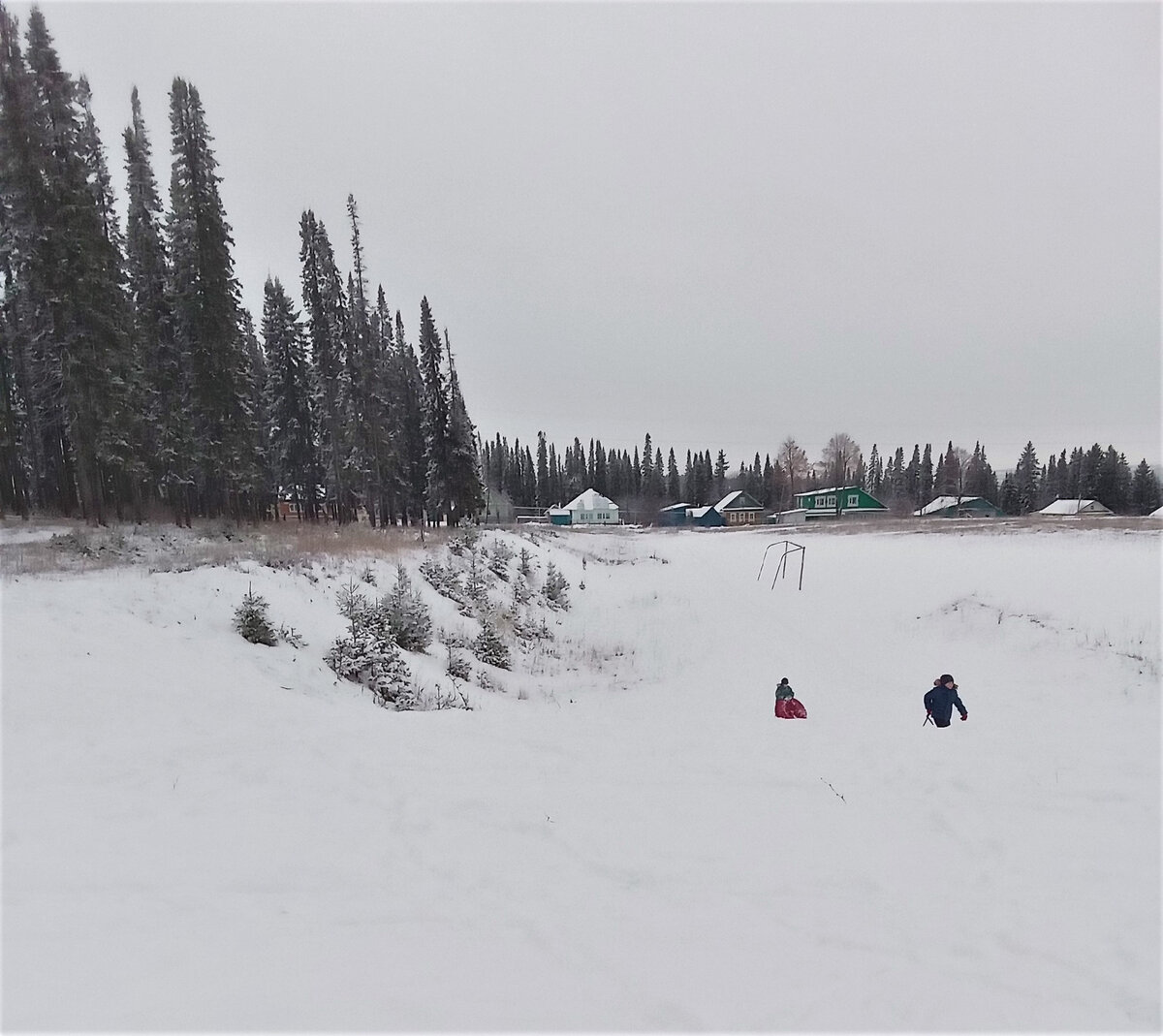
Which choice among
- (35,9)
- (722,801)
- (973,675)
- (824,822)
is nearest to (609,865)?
(722,801)

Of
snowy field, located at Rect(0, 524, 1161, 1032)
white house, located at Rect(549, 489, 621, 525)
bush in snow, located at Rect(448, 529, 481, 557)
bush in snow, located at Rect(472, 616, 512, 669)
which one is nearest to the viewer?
snowy field, located at Rect(0, 524, 1161, 1032)

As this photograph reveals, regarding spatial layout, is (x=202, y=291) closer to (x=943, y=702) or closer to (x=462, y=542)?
(x=462, y=542)

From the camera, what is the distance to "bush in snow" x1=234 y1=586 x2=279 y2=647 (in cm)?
798

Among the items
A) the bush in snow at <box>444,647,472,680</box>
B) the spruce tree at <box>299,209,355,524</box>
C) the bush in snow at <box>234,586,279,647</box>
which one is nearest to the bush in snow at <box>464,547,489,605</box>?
the bush in snow at <box>444,647,472,680</box>

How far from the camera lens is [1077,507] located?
72312 mm

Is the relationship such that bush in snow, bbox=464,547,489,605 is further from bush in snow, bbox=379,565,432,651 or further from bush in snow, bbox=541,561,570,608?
bush in snow, bbox=379,565,432,651

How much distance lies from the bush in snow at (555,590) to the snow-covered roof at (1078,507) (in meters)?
76.8

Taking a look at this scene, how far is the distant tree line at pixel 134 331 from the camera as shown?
613 inches

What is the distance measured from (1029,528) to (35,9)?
48.7m

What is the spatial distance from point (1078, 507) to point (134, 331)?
97.5m

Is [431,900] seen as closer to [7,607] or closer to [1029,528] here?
[7,607]

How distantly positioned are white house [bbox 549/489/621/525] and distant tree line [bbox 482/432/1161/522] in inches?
435

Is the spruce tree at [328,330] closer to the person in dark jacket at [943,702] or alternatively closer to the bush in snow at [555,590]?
the bush in snow at [555,590]

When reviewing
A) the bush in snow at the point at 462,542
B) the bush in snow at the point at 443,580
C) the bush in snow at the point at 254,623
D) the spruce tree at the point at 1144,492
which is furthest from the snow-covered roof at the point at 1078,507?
the bush in snow at the point at 254,623
